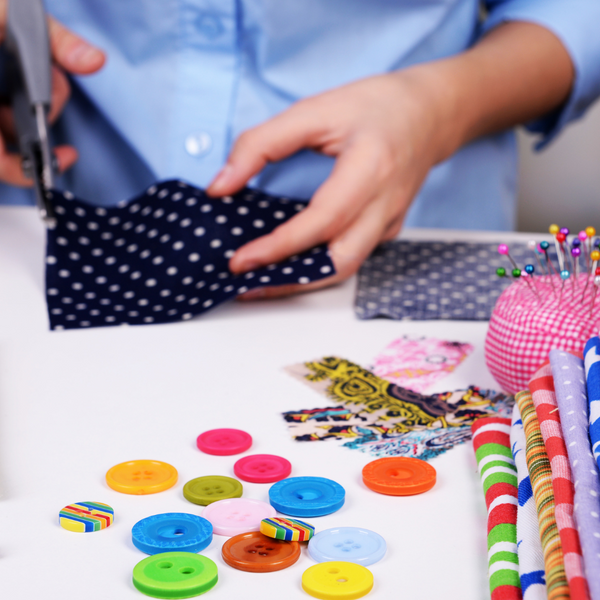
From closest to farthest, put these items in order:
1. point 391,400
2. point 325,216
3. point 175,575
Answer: point 175,575
point 391,400
point 325,216

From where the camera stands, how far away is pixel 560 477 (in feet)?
1.07

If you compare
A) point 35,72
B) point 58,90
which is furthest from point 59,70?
point 35,72

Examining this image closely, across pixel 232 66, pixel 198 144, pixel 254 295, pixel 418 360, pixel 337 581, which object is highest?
pixel 232 66

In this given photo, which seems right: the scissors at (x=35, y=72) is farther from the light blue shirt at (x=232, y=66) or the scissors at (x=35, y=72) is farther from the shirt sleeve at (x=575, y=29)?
the shirt sleeve at (x=575, y=29)

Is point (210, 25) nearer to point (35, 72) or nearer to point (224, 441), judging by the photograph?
point (35, 72)

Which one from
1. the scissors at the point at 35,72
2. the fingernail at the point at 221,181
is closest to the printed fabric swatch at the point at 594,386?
the fingernail at the point at 221,181

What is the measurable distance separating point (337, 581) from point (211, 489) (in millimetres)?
104

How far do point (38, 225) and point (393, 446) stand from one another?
2.19 feet

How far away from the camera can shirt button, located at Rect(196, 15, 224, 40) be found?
3.09 feet

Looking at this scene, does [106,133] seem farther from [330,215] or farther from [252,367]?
[252,367]

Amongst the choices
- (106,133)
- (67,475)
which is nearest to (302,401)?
(67,475)

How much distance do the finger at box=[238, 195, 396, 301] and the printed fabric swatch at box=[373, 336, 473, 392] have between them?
0.14 m

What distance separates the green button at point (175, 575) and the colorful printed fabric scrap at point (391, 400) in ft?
0.62

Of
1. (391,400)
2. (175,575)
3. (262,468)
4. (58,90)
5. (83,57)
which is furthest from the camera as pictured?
(58,90)
